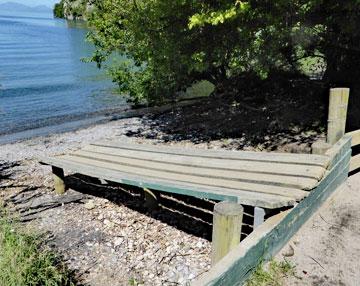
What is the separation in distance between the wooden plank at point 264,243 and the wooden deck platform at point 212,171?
0.26m

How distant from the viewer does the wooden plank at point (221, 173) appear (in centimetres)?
555

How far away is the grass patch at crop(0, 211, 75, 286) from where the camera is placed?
507cm

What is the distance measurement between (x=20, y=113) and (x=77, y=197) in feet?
53.0

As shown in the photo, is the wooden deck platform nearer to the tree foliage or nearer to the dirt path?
the dirt path

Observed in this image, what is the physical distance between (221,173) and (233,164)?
425 mm

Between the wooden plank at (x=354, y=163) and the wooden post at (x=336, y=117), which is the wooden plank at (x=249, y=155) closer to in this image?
the wooden post at (x=336, y=117)

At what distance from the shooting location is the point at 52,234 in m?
7.18

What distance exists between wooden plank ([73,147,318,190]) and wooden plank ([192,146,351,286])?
9.5 inches

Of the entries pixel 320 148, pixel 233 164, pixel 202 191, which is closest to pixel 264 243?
pixel 202 191

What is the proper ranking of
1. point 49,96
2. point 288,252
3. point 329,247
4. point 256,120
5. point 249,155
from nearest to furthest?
point 288,252
point 329,247
point 249,155
point 256,120
point 49,96

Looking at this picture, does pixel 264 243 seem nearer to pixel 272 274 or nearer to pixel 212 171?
pixel 272 274

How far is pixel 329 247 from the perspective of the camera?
A: 214 inches

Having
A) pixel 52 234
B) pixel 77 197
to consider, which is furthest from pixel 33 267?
pixel 77 197

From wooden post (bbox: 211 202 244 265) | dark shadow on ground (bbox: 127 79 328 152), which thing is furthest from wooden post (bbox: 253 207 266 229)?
dark shadow on ground (bbox: 127 79 328 152)
